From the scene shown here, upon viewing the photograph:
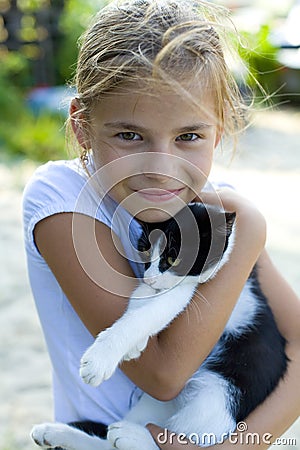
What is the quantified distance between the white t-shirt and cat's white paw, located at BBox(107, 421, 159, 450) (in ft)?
0.31

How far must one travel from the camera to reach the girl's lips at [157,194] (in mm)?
1207

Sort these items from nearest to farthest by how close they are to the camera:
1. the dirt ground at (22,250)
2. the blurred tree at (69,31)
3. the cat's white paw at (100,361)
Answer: the cat's white paw at (100,361) < the dirt ground at (22,250) < the blurred tree at (69,31)

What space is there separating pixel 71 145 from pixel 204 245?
0.39 metres

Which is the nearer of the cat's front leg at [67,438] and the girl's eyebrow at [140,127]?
the girl's eyebrow at [140,127]

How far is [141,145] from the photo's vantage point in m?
1.19

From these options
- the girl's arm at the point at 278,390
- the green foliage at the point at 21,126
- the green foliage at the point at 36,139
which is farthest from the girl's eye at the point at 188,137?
the green foliage at the point at 36,139

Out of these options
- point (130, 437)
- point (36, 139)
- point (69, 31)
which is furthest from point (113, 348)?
point (69, 31)

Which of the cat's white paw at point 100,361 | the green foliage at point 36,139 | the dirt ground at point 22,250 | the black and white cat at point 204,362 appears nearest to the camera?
the cat's white paw at point 100,361

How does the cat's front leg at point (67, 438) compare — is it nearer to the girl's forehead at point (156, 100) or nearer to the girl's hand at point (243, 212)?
the girl's hand at point (243, 212)

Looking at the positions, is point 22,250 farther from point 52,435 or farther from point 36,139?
point 52,435

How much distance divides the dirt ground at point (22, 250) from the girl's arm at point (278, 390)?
36cm

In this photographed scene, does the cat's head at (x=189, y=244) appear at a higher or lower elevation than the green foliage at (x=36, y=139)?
lower

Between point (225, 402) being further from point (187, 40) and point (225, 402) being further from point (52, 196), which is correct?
point (187, 40)

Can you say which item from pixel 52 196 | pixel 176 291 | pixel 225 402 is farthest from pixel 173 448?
pixel 52 196
